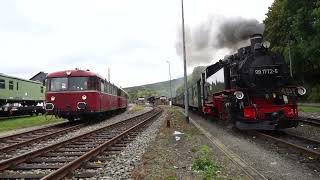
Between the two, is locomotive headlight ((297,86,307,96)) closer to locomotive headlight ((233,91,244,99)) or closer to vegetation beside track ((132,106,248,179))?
locomotive headlight ((233,91,244,99))

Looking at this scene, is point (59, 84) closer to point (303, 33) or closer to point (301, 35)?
point (303, 33)

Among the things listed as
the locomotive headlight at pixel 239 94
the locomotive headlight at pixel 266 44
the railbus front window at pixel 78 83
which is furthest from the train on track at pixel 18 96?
the locomotive headlight at pixel 266 44

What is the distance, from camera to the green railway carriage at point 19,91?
3203 cm

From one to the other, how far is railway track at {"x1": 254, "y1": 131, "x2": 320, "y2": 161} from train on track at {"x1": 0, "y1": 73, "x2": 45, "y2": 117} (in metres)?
22.1

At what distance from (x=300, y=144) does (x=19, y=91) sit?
28.0 m

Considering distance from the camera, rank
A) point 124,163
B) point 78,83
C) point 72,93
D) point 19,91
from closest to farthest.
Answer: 1. point 124,163
2. point 72,93
3. point 78,83
4. point 19,91

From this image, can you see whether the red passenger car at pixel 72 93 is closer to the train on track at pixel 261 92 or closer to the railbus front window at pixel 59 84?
the railbus front window at pixel 59 84

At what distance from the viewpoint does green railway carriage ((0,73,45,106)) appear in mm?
32034

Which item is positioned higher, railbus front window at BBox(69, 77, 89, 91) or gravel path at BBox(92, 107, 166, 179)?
railbus front window at BBox(69, 77, 89, 91)

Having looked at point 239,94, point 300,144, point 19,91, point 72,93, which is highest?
point 19,91

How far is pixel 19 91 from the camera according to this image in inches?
1421

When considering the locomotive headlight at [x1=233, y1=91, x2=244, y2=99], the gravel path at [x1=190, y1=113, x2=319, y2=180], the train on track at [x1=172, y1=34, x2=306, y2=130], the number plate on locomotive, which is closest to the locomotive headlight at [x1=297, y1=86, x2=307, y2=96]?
the train on track at [x1=172, y1=34, x2=306, y2=130]

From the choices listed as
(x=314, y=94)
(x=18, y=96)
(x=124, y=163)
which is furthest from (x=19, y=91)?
(x=314, y=94)

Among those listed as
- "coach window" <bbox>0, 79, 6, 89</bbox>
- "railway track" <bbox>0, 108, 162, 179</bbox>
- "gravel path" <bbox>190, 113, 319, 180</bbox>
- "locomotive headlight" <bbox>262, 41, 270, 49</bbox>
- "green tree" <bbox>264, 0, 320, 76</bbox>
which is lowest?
"gravel path" <bbox>190, 113, 319, 180</bbox>
